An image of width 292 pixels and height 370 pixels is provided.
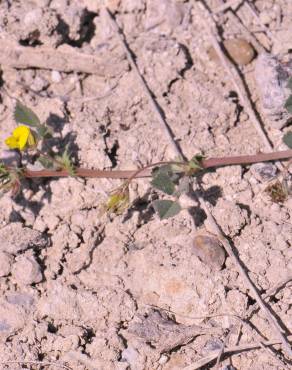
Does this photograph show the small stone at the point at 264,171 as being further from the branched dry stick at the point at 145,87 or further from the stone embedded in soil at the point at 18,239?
the stone embedded in soil at the point at 18,239

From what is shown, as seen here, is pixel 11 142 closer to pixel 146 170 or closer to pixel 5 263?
pixel 5 263

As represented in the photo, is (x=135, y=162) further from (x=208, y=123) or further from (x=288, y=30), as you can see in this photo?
(x=288, y=30)

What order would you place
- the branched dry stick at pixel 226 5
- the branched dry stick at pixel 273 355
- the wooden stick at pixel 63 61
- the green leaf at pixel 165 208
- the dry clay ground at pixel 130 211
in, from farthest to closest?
the branched dry stick at pixel 226 5 < the wooden stick at pixel 63 61 < the green leaf at pixel 165 208 < the dry clay ground at pixel 130 211 < the branched dry stick at pixel 273 355

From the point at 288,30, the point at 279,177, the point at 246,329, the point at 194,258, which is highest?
the point at 288,30

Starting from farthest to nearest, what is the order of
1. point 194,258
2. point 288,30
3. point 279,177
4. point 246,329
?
point 288,30
point 279,177
point 194,258
point 246,329

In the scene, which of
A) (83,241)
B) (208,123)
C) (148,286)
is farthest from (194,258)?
(208,123)

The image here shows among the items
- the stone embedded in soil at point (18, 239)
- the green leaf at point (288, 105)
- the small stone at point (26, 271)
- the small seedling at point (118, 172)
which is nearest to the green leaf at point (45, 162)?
the small seedling at point (118, 172)
